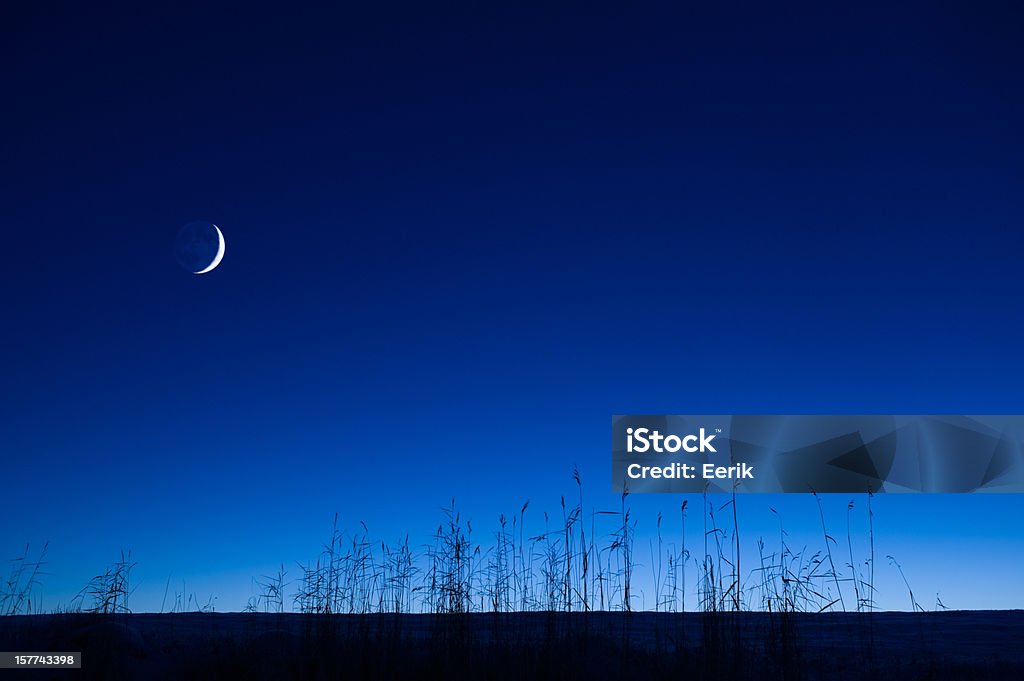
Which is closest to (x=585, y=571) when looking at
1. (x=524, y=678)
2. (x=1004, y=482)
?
(x=524, y=678)

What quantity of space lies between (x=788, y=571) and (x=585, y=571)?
151 centimetres

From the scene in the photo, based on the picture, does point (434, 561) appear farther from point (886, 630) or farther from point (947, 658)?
point (886, 630)

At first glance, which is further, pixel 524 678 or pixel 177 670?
pixel 177 670

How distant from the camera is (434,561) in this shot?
6594mm

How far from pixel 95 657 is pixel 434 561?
8.09 feet

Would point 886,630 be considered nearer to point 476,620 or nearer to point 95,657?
point 476,620

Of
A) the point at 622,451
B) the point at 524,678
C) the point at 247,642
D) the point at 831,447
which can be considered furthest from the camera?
the point at 831,447

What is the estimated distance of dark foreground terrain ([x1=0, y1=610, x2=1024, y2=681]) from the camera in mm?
5105

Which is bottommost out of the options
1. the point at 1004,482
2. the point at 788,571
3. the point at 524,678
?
the point at 524,678

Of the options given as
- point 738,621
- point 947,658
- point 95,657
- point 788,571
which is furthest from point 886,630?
point 95,657

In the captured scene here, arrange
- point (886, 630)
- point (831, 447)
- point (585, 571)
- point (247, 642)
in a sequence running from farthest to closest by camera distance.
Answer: point (831, 447) < point (886, 630) < point (585, 571) < point (247, 642)

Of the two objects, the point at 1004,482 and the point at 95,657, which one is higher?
the point at 1004,482

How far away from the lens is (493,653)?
210 inches

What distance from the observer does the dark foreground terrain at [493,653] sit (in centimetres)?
511
